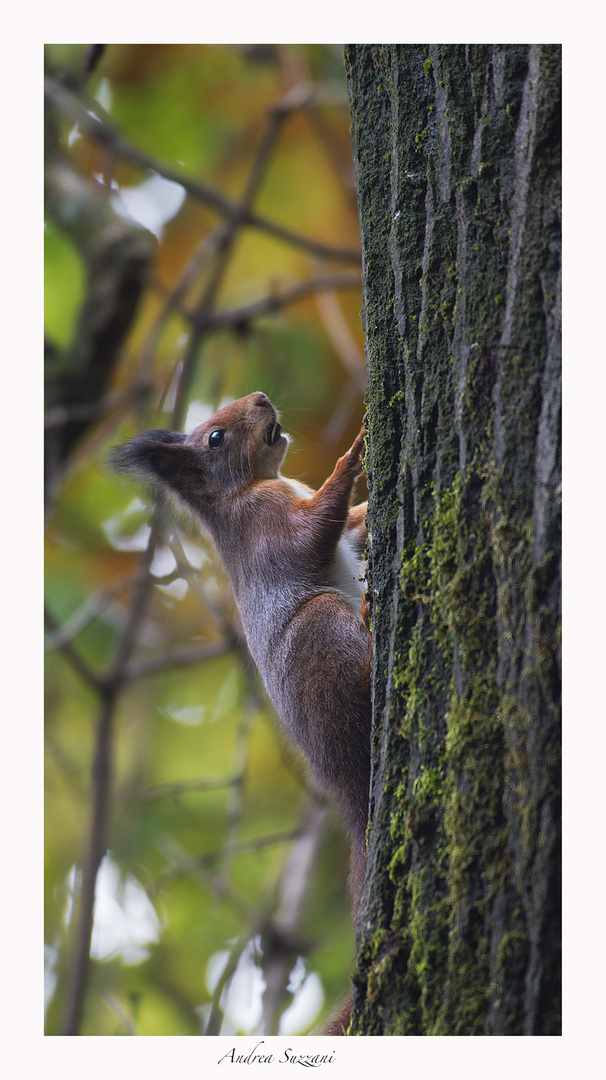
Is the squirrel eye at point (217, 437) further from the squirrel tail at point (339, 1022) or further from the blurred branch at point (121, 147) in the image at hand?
the squirrel tail at point (339, 1022)

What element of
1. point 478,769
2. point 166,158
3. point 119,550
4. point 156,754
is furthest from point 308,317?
point 478,769

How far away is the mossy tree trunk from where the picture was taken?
165cm

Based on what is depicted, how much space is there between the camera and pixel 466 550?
1804 millimetres

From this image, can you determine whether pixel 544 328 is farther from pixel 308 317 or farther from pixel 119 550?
pixel 308 317

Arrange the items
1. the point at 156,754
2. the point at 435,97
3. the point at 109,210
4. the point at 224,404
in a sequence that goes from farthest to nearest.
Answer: the point at 156,754 < the point at 109,210 < the point at 224,404 < the point at 435,97

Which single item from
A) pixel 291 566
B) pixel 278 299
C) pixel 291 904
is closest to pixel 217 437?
pixel 291 566

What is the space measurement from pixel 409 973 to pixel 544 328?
1.33 m

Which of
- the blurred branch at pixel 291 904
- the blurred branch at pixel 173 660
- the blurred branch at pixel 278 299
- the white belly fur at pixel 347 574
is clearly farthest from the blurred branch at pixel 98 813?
the blurred branch at pixel 278 299

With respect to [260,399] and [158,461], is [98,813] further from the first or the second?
[260,399]

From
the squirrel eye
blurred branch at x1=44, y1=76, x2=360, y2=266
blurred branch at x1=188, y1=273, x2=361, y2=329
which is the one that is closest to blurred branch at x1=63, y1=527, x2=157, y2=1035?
the squirrel eye

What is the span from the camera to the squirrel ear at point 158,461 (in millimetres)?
3395

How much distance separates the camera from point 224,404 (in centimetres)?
374

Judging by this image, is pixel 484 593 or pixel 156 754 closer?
pixel 484 593
